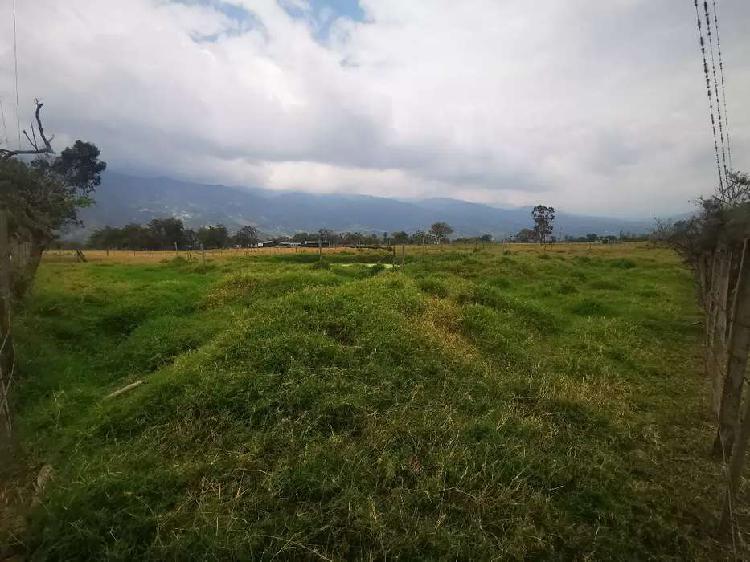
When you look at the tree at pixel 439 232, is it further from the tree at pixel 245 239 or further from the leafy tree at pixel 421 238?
the tree at pixel 245 239

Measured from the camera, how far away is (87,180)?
6162 centimetres

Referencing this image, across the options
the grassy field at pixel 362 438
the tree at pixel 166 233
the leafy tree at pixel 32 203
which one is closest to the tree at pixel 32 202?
the leafy tree at pixel 32 203

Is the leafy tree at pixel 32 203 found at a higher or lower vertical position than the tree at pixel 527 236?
lower

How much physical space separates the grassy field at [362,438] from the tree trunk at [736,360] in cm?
61

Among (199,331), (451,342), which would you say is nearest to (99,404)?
(199,331)

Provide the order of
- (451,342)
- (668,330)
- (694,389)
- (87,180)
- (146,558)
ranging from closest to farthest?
(146,558)
(694,389)
(451,342)
(668,330)
(87,180)

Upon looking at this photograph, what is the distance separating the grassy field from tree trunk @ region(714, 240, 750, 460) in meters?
0.61

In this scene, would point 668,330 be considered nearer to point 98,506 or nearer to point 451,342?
point 451,342

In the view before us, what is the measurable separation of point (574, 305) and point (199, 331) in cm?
1241

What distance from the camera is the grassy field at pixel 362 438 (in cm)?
430

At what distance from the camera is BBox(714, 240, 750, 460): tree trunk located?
188 inches

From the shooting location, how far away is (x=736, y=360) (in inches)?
203

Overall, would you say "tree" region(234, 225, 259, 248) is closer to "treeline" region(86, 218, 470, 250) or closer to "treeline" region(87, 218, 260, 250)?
"treeline" region(86, 218, 470, 250)

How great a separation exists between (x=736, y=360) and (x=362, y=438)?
4671 millimetres
